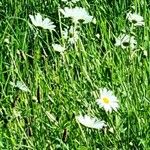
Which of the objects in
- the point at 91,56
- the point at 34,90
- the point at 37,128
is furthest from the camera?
the point at 91,56

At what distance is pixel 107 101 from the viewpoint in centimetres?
159

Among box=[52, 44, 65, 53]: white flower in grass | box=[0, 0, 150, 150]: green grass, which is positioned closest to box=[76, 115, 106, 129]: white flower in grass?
box=[0, 0, 150, 150]: green grass

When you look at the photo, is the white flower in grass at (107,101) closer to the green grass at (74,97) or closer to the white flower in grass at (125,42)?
the green grass at (74,97)

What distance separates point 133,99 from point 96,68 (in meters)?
0.15

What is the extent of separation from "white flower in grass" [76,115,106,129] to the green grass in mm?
21

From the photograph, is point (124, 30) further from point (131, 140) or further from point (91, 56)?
point (131, 140)

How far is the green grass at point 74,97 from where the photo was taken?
1.59 metres

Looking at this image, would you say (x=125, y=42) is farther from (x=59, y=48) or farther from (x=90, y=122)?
(x=90, y=122)

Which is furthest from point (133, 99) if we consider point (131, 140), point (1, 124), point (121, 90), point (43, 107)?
point (1, 124)

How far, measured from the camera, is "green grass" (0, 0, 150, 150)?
159cm

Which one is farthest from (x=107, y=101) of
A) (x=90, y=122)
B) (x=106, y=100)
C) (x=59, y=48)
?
(x=59, y=48)

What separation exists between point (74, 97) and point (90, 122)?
0.71ft

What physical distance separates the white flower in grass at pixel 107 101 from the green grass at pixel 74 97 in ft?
0.07

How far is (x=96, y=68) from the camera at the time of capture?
5.95ft
